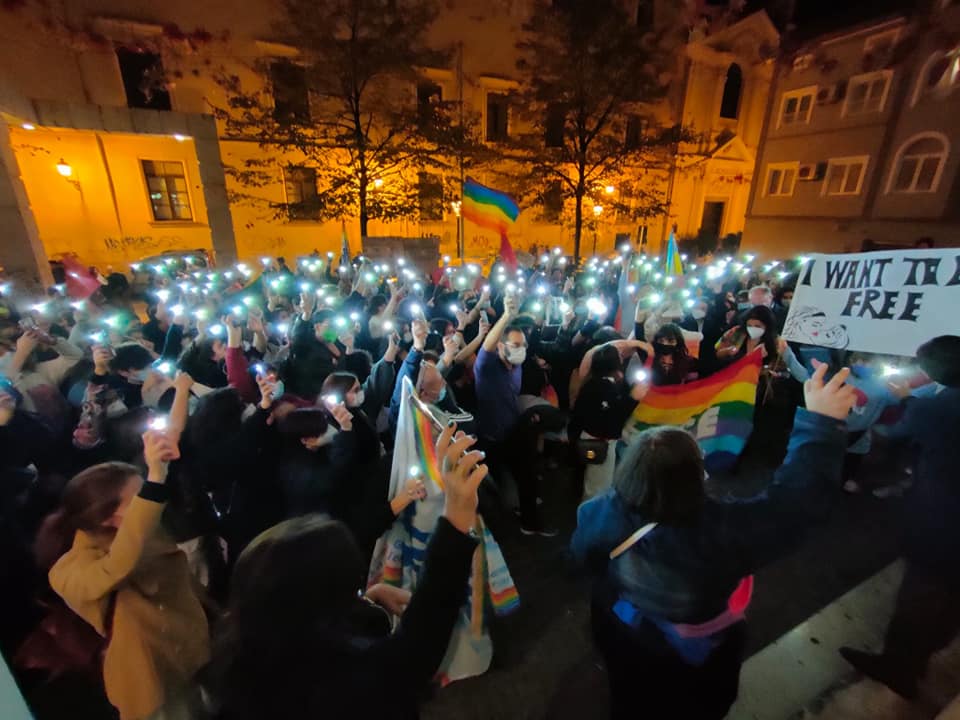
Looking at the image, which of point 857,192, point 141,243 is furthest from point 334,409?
point 857,192

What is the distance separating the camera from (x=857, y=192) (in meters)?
17.2

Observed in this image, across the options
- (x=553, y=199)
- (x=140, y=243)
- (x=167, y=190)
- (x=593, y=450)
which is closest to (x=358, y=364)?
(x=593, y=450)

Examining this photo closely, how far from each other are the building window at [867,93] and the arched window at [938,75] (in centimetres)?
94

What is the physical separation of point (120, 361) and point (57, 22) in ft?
54.5

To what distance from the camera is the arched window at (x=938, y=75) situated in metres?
14.7

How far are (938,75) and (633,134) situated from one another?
379 inches

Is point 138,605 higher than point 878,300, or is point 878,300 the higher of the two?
point 878,300

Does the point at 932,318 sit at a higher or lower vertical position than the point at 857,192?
lower

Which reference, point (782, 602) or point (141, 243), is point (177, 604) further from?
point (141, 243)

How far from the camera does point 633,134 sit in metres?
18.0

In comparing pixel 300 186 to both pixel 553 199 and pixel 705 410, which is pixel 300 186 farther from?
pixel 705 410

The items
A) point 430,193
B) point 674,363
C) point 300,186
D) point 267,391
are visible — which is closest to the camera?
point 267,391

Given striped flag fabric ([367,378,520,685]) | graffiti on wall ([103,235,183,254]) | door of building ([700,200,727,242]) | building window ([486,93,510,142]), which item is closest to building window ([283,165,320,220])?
graffiti on wall ([103,235,183,254])

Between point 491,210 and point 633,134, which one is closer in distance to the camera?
point 491,210
